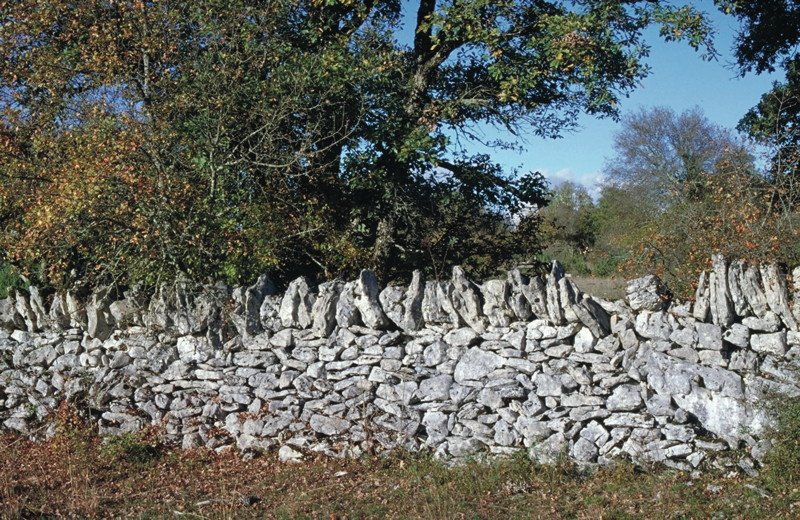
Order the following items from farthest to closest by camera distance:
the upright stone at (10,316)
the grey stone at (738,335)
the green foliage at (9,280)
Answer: the green foliage at (9,280) → the upright stone at (10,316) → the grey stone at (738,335)

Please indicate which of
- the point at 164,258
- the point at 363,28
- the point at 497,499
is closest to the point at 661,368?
the point at 497,499

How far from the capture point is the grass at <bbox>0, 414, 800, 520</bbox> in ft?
19.2

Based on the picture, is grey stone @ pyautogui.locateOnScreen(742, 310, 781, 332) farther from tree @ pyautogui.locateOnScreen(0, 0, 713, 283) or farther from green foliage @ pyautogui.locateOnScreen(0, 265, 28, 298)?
green foliage @ pyautogui.locateOnScreen(0, 265, 28, 298)

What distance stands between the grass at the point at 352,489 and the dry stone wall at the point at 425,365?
27 centimetres

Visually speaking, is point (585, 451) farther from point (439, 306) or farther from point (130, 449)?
point (130, 449)

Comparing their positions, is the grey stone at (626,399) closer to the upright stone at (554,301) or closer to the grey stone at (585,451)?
the grey stone at (585,451)

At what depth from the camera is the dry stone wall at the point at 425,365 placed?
638 cm

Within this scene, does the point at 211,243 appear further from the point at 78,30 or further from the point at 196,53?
the point at 78,30

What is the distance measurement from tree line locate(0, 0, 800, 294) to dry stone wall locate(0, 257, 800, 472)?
0.81 metres

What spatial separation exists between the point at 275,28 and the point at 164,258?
379cm

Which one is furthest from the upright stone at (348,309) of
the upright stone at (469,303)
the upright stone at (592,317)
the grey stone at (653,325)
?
the grey stone at (653,325)

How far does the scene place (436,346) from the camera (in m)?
7.44

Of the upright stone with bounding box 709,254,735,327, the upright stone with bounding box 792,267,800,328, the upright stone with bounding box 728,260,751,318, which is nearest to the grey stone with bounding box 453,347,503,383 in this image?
the upright stone with bounding box 709,254,735,327

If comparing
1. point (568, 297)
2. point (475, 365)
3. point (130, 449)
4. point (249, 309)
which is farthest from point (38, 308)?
point (568, 297)
